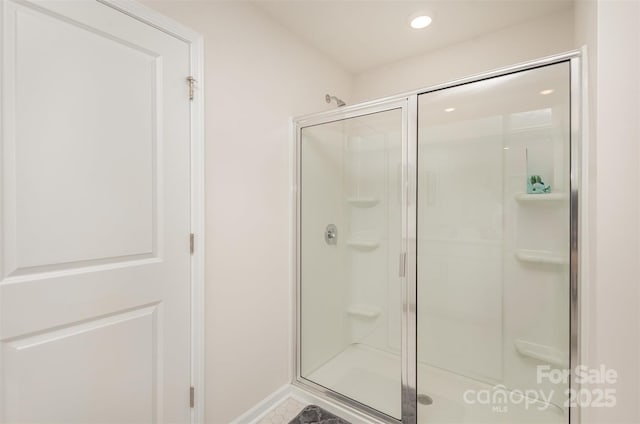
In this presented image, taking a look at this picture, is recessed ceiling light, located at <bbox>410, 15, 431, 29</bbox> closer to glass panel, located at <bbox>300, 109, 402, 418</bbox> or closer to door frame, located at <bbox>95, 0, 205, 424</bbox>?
glass panel, located at <bbox>300, 109, 402, 418</bbox>

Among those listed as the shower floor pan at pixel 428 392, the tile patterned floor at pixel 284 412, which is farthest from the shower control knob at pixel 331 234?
the tile patterned floor at pixel 284 412

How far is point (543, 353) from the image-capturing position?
1400 mm

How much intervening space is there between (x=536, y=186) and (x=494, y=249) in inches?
15.2

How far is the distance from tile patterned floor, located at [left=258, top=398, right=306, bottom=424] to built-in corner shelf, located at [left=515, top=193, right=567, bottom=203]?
1728 millimetres

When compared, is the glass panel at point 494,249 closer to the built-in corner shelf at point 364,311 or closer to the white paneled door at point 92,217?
the built-in corner shelf at point 364,311

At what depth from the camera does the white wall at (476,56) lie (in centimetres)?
186

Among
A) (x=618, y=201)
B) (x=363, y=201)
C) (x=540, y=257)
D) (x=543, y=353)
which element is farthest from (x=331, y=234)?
(x=618, y=201)

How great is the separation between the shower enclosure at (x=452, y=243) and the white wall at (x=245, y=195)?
16 cm

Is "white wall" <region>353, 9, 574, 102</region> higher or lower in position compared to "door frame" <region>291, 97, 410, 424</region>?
higher

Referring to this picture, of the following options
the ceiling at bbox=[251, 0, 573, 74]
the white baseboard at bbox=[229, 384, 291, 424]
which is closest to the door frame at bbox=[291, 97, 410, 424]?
the white baseboard at bbox=[229, 384, 291, 424]

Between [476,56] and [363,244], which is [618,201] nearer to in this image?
[363,244]

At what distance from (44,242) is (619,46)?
6.90 ft

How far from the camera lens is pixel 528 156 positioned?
1.42 metres

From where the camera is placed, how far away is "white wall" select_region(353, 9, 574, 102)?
1.86m
